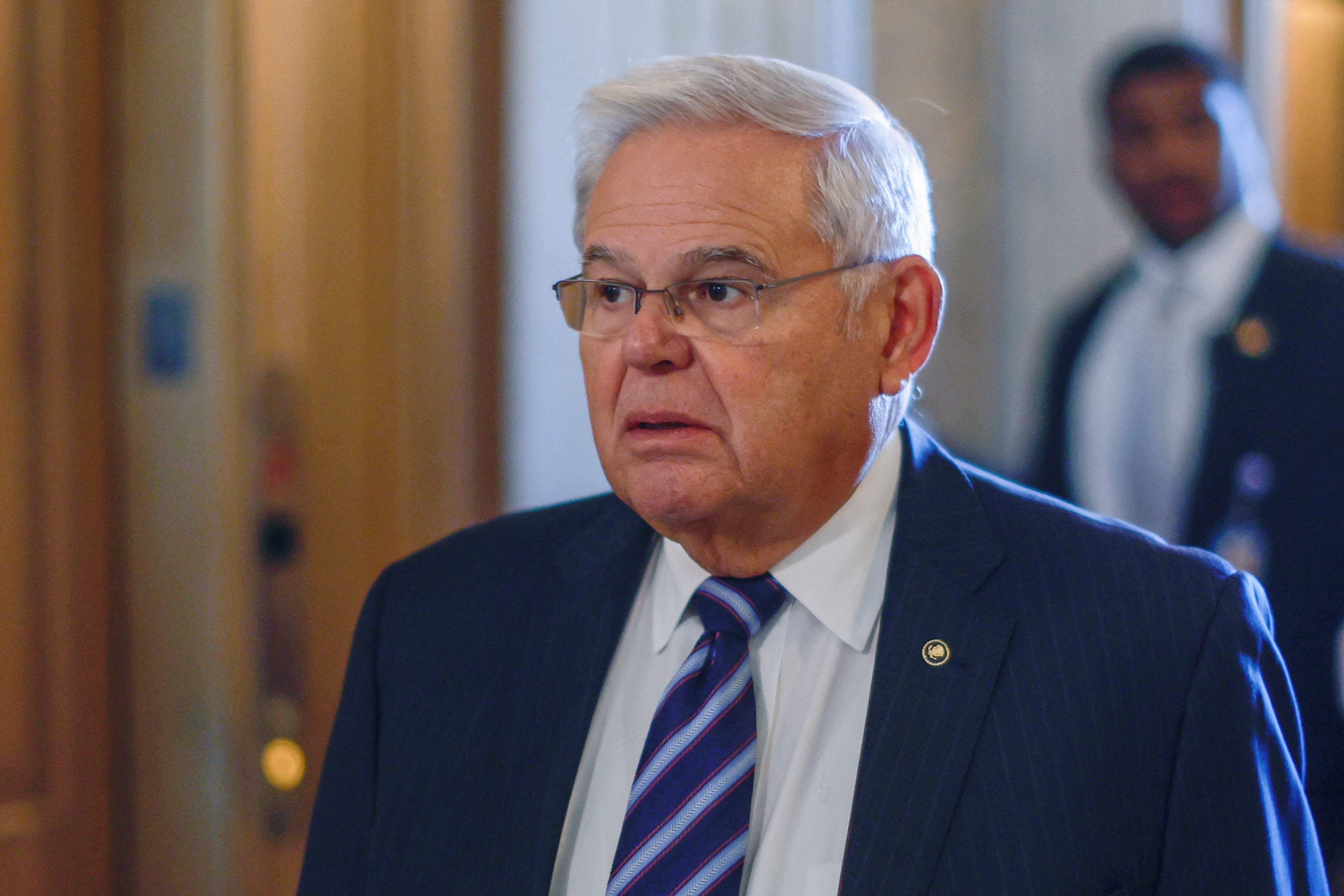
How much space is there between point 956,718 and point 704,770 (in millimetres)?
251

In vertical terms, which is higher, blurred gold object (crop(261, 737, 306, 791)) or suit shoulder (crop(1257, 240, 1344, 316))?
suit shoulder (crop(1257, 240, 1344, 316))

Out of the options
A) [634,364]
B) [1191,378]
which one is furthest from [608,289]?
[1191,378]

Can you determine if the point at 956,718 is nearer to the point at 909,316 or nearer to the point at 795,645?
the point at 795,645

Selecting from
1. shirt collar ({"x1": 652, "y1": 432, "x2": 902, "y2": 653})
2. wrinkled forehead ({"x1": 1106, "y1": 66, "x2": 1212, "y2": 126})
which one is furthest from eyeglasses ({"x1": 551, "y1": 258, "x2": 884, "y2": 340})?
wrinkled forehead ({"x1": 1106, "y1": 66, "x2": 1212, "y2": 126})

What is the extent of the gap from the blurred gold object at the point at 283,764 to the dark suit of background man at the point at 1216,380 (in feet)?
5.84

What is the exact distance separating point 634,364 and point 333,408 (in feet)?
3.83

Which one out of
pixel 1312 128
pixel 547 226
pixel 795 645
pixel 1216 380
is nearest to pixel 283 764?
pixel 547 226

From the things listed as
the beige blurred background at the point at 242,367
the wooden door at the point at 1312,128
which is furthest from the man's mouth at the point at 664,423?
the wooden door at the point at 1312,128

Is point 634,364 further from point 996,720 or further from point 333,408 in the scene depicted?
point 333,408

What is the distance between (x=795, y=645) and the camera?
1163 millimetres

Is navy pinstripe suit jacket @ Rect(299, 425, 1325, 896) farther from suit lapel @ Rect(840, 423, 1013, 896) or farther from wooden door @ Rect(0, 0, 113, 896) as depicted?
wooden door @ Rect(0, 0, 113, 896)

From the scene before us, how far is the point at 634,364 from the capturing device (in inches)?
44.8

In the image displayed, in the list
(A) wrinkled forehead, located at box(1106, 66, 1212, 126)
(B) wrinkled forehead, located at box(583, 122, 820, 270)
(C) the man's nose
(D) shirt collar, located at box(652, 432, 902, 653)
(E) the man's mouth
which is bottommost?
(D) shirt collar, located at box(652, 432, 902, 653)

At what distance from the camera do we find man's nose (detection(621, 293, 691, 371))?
112cm
